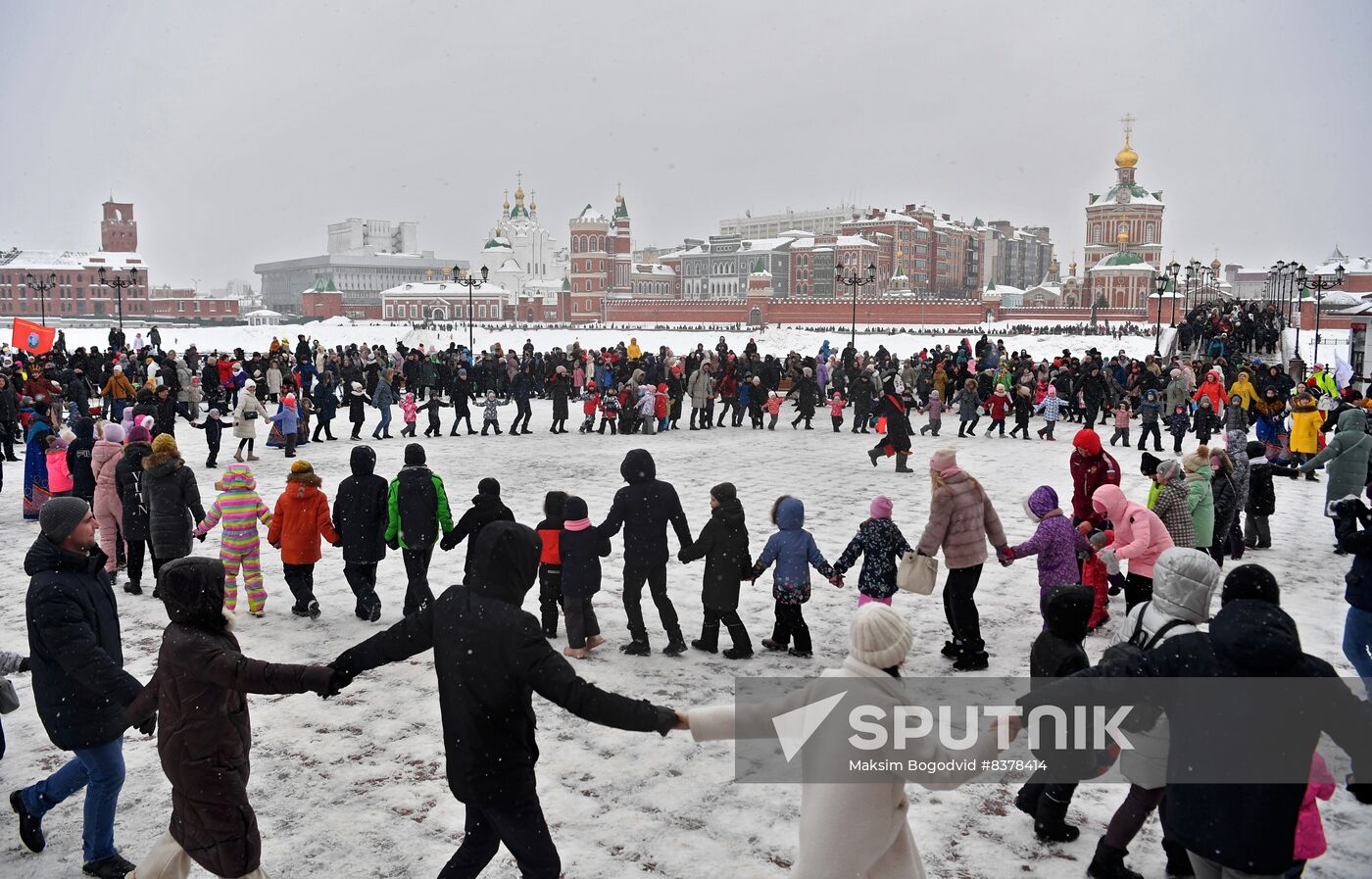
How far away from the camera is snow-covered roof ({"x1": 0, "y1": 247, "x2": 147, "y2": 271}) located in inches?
3529

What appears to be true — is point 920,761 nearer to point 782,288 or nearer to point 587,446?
point 587,446

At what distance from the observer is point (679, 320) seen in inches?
2901

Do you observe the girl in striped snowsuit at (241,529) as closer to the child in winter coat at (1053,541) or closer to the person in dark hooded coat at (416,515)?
the person in dark hooded coat at (416,515)

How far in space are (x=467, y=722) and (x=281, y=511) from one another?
4.62 metres

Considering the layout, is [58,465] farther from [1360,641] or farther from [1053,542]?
[1360,641]

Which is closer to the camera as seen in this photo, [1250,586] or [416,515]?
[1250,586]

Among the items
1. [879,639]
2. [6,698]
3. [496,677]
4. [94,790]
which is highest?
[879,639]

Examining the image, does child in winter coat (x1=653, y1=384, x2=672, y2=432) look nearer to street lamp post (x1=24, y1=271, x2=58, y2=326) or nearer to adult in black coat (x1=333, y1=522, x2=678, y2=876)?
adult in black coat (x1=333, y1=522, x2=678, y2=876)

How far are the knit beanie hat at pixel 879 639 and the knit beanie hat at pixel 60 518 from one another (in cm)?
276

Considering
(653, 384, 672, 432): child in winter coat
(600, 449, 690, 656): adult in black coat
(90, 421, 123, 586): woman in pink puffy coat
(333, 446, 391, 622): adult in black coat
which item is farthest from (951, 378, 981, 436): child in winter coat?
(90, 421, 123, 586): woman in pink puffy coat

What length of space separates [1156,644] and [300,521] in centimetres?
560

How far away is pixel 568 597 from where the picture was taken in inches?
244

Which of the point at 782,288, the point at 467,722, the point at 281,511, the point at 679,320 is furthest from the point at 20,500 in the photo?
the point at 782,288

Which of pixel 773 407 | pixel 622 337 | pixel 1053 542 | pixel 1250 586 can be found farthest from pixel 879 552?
pixel 622 337
